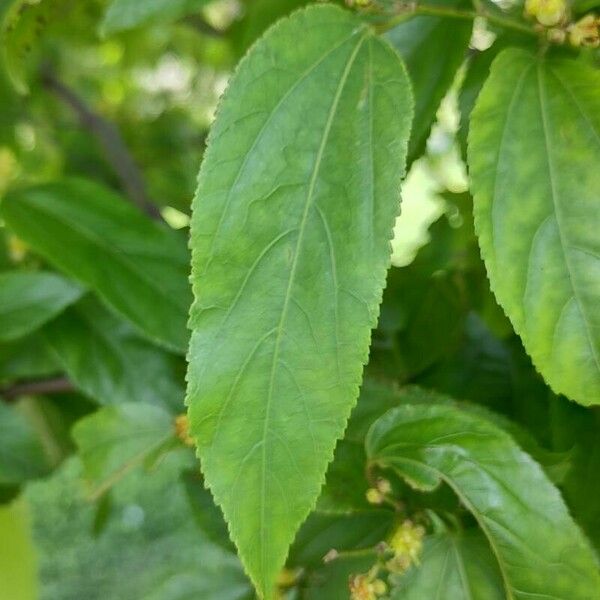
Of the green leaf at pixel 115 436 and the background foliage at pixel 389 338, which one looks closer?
the background foliage at pixel 389 338

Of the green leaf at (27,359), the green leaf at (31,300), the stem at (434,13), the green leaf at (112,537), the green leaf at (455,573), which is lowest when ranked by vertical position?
the green leaf at (112,537)

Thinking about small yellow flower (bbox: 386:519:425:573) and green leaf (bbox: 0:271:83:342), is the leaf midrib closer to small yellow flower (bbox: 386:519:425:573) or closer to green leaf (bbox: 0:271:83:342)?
small yellow flower (bbox: 386:519:425:573)

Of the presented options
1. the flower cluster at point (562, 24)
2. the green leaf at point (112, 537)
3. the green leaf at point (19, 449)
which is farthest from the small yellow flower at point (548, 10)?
the green leaf at point (112, 537)

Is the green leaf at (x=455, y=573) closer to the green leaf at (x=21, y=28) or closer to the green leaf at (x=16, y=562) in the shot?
the green leaf at (x=16, y=562)

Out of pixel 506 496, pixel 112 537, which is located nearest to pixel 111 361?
pixel 506 496

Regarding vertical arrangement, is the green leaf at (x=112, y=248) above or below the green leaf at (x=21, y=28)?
below

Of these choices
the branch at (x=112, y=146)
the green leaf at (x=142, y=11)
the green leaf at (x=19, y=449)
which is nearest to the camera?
the green leaf at (x=142, y=11)

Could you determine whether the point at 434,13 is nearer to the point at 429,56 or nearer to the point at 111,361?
the point at 429,56

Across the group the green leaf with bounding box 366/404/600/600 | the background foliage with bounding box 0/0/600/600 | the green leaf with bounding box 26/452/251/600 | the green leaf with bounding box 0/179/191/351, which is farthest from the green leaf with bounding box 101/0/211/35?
the green leaf with bounding box 26/452/251/600
